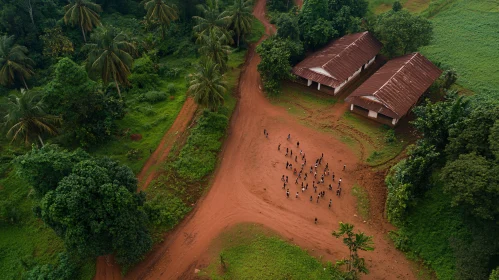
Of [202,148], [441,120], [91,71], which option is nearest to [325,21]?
[441,120]

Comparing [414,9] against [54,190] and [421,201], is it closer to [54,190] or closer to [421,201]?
[421,201]

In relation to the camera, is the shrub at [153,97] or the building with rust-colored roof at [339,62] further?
the building with rust-colored roof at [339,62]

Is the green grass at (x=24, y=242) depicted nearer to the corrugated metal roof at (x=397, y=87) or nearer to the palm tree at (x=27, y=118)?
the palm tree at (x=27, y=118)

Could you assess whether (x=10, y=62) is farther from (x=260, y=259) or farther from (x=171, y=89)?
(x=260, y=259)

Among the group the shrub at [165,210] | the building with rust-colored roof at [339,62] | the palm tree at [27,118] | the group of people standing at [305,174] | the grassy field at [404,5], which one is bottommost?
the shrub at [165,210]

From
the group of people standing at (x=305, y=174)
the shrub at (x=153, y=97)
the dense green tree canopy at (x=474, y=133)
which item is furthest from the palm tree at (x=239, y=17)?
the dense green tree canopy at (x=474, y=133)

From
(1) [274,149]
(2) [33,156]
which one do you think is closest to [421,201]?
(1) [274,149]
